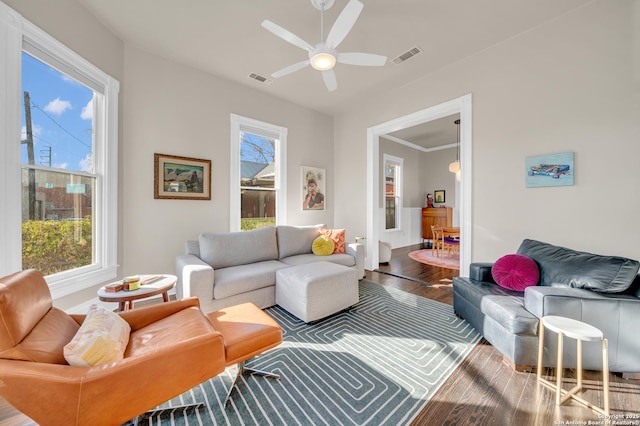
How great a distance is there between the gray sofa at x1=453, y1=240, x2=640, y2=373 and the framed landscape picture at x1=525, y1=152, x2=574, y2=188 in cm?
98

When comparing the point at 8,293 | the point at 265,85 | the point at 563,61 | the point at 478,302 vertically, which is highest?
the point at 265,85

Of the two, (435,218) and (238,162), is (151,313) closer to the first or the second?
(238,162)

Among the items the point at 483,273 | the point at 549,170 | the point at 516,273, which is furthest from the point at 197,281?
the point at 549,170

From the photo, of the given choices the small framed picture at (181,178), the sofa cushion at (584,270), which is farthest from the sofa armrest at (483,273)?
the small framed picture at (181,178)

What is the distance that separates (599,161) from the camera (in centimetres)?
246

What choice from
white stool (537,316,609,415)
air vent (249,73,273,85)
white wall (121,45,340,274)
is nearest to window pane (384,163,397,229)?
white wall (121,45,340,274)

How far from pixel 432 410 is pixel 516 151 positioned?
2989 mm

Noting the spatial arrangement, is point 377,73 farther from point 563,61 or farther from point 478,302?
point 478,302

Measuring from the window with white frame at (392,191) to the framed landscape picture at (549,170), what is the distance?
3702mm

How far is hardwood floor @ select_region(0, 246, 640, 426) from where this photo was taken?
1.39m

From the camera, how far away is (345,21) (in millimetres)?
2033

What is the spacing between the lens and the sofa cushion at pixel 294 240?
12.2 feet

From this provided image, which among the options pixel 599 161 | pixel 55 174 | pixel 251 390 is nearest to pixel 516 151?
pixel 599 161

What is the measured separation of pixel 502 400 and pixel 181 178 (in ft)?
13.2
